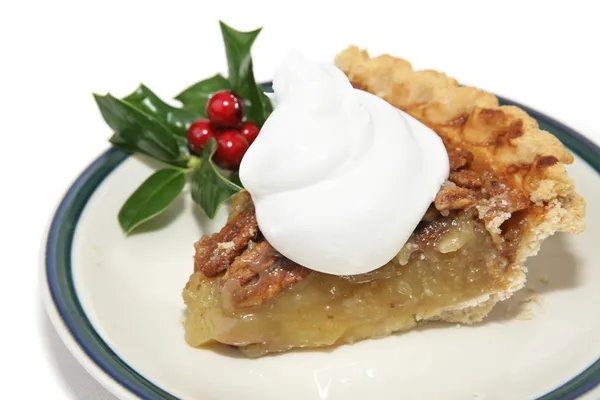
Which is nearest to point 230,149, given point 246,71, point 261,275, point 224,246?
point 246,71

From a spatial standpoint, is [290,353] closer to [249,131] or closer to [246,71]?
[249,131]

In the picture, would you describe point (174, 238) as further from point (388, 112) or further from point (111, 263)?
point (388, 112)

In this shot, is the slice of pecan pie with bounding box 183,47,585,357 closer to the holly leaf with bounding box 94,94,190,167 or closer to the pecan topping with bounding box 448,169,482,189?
the pecan topping with bounding box 448,169,482,189

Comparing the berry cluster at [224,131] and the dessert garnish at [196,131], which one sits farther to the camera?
the berry cluster at [224,131]

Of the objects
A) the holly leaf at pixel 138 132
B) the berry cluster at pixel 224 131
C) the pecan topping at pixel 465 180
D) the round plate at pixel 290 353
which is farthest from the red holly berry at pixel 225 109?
the pecan topping at pixel 465 180

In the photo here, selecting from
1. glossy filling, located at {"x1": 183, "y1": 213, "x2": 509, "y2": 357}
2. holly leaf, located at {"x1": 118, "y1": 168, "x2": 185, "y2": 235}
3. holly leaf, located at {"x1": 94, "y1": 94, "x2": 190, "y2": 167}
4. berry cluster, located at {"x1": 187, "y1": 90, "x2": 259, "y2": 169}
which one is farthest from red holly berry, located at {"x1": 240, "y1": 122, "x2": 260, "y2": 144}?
glossy filling, located at {"x1": 183, "y1": 213, "x2": 509, "y2": 357}

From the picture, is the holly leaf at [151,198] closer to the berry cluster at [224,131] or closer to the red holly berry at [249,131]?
the berry cluster at [224,131]

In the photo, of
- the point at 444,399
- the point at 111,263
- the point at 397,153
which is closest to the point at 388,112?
the point at 397,153
